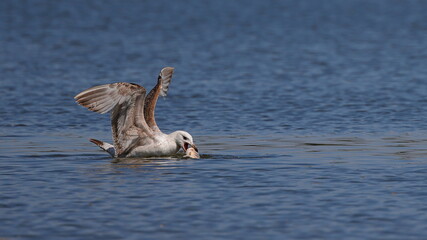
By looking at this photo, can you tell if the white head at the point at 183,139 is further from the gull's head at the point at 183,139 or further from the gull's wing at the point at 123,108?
the gull's wing at the point at 123,108

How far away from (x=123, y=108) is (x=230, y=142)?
275 cm

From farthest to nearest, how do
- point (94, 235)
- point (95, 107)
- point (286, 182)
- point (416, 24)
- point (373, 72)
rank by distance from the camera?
point (416, 24), point (373, 72), point (95, 107), point (286, 182), point (94, 235)

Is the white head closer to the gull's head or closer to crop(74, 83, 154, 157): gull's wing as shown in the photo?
the gull's head

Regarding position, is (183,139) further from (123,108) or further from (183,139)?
(123,108)

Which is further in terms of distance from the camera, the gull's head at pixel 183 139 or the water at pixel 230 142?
the gull's head at pixel 183 139

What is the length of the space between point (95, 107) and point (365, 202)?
573 centimetres

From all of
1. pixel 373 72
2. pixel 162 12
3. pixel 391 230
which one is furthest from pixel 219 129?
pixel 162 12

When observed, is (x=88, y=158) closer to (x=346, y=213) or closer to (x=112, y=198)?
(x=112, y=198)

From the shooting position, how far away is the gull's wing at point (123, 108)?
16750 mm

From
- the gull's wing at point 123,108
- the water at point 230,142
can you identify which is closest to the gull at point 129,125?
the gull's wing at point 123,108

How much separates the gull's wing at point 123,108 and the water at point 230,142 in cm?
48

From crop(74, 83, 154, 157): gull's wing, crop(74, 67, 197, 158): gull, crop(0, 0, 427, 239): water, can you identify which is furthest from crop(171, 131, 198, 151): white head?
crop(74, 83, 154, 157): gull's wing

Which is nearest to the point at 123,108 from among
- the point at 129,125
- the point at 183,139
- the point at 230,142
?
the point at 129,125

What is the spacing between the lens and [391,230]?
1159 centimetres
